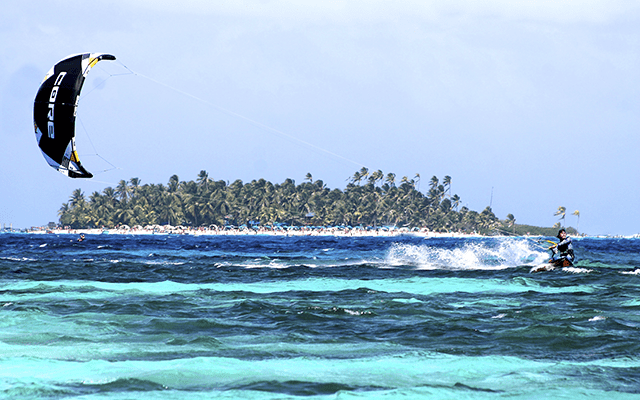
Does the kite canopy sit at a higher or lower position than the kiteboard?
higher

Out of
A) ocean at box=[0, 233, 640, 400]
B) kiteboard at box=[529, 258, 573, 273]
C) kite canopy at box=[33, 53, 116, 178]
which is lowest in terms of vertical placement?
ocean at box=[0, 233, 640, 400]

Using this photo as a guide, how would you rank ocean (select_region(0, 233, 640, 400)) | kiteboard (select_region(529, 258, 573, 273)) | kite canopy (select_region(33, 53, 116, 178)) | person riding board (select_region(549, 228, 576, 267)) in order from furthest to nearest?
kiteboard (select_region(529, 258, 573, 273)) < person riding board (select_region(549, 228, 576, 267)) < kite canopy (select_region(33, 53, 116, 178)) < ocean (select_region(0, 233, 640, 400))

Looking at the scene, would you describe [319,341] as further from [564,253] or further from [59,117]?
[564,253]

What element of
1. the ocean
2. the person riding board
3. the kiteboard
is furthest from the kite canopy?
the person riding board

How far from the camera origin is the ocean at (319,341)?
365 inches

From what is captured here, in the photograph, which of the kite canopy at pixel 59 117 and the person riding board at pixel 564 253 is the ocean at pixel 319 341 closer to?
the kite canopy at pixel 59 117

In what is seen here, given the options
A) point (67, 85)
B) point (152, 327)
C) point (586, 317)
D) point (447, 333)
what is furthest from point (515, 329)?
point (67, 85)

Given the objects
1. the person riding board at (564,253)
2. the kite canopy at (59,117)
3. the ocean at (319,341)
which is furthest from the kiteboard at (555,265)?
the kite canopy at (59,117)

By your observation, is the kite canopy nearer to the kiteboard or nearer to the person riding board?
the kiteboard

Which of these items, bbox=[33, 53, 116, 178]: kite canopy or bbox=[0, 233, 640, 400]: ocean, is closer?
bbox=[0, 233, 640, 400]: ocean

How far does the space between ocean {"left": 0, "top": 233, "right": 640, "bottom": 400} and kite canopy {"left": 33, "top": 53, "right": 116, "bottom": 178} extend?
4700mm

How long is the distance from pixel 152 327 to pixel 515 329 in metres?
7.67

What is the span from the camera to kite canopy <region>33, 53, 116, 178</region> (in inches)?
980

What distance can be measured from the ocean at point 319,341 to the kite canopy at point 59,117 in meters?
4.70
